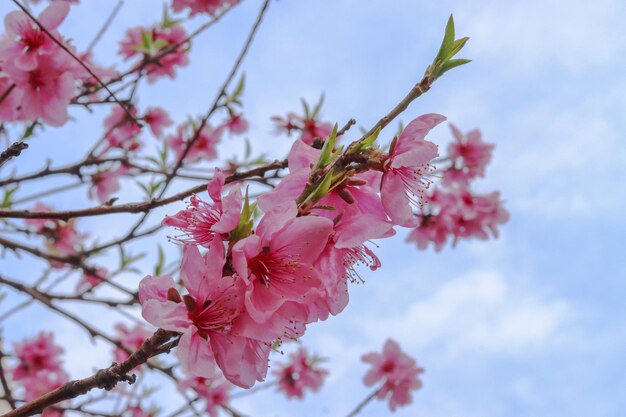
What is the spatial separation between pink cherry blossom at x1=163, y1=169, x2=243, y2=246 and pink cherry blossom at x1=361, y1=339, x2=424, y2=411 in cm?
376

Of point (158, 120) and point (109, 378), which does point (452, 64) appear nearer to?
point (109, 378)

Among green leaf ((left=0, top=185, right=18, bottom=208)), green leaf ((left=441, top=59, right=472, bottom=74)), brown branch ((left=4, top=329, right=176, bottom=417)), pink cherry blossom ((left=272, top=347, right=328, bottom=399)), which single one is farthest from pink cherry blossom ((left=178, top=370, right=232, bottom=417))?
green leaf ((left=441, top=59, right=472, bottom=74))

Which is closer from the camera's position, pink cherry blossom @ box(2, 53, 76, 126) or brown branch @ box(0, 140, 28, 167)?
brown branch @ box(0, 140, 28, 167)

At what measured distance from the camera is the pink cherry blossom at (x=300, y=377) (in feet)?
16.9

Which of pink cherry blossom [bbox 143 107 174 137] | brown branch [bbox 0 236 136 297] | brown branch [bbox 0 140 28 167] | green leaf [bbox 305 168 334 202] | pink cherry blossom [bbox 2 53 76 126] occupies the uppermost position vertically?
pink cherry blossom [bbox 143 107 174 137]

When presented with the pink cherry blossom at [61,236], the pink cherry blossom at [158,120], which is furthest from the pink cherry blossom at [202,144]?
the pink cherry blossom at [61,236]

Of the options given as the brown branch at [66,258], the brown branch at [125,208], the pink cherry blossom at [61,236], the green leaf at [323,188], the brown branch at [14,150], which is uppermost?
the pink cherry blossom at [61,236]

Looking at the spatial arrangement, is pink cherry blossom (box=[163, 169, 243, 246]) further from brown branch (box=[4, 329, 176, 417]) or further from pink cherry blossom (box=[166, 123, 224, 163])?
pink cherry blossom (box=[166, 123, 224, 163])

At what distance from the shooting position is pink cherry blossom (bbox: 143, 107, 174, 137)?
4113mm

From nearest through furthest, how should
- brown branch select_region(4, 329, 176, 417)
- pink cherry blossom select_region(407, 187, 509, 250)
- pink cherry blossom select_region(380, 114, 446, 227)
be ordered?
brown branch select_region(4, 329, 176, 417), pink cherry blossom select_region(380, 114, 446, 227), pink cherry blossom select_region(407, 187, 509, 250)

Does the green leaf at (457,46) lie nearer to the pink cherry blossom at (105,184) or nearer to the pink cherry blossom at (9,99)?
the pink cherry blossom at (9,99)

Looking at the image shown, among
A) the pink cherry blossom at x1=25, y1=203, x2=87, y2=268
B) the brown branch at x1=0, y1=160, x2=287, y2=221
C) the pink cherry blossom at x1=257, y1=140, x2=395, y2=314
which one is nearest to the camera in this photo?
the pink cherry blossom at x1=257, y1=140, x2=395, y2=314

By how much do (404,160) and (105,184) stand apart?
120 inches

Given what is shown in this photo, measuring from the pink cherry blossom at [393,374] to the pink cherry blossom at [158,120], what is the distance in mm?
2575
